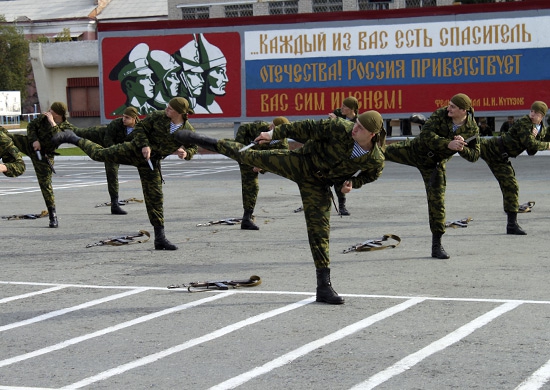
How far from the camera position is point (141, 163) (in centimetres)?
1308

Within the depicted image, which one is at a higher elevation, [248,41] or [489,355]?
[248,41]

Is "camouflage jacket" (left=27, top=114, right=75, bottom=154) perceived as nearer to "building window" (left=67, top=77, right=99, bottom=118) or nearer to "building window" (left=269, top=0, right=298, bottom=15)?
"building window" (left=67, top=77, right=99, bottom=118)

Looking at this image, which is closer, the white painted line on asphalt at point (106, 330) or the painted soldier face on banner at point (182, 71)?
the white painted line on asphalt at point (106, 330)

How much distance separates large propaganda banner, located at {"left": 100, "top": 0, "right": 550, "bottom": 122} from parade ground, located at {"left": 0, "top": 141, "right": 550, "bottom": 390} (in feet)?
53.6

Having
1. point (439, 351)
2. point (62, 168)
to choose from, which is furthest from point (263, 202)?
point (62, 168)

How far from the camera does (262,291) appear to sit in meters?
10.0

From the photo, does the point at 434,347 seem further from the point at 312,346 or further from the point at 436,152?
the point at 436,152

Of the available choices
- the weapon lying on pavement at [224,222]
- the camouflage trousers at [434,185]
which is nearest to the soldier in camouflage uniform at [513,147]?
the camouflage trousers at [434,185]

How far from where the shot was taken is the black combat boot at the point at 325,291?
364 inches

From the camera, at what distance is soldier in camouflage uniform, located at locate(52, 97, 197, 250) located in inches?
505

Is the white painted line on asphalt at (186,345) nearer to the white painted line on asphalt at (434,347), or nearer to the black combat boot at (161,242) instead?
the white painted line on asphalt at (434,347)

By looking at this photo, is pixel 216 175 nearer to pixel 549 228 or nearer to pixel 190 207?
pixel 190 207

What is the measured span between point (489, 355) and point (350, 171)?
106 inches

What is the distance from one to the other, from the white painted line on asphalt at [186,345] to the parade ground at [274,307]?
0.07 feet
